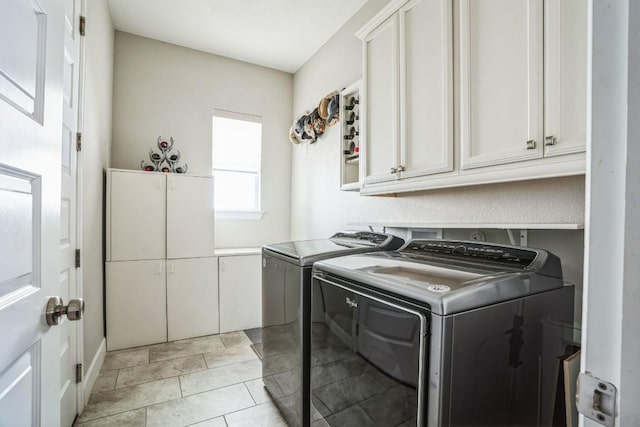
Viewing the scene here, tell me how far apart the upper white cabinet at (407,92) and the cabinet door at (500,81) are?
0.10m

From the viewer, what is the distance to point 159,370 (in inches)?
95.7

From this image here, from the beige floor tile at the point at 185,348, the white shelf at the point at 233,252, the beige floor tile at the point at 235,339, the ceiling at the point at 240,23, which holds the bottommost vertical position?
the beige floor tile at the point at 235,339

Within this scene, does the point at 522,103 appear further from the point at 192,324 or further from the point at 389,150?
the point at 192,324

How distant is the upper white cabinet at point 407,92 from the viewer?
1.47 meters

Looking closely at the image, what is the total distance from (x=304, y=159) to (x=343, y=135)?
1.33m

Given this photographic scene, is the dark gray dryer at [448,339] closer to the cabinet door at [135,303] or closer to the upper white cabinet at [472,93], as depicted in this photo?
the upper white cabinet at [472,93]

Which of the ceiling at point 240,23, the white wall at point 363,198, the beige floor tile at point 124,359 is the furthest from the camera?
→ the ceiling at point 240,23

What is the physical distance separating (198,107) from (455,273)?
3.26m

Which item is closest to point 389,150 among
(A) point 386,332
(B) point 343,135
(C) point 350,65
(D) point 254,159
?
(B) point 343,135

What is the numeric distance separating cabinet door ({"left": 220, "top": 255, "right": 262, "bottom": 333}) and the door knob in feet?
7.99

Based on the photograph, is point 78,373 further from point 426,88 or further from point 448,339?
point 426,88

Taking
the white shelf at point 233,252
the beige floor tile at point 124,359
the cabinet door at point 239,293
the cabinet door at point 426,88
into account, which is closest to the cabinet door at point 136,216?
the white shelf at point 233,252

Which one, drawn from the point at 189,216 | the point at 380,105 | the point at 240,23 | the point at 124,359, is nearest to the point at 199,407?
the point at 124,359

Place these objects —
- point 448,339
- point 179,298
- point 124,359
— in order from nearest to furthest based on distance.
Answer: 1. point 448,339
2. point 124,359
3. point 179,298
